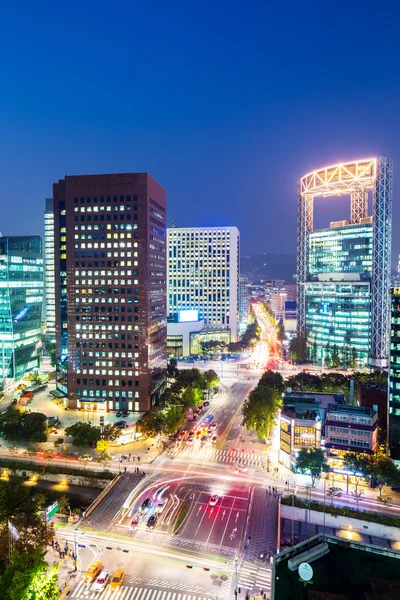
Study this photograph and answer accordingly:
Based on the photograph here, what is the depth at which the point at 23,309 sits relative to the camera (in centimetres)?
13250

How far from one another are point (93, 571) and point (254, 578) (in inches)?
701

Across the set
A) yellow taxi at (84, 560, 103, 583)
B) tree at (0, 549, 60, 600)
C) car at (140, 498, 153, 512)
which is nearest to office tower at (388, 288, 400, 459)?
car at (140, 498, 153, 512)

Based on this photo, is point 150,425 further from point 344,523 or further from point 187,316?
point 187,316

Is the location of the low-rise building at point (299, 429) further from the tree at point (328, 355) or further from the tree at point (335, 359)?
the tree at point (328, 355)

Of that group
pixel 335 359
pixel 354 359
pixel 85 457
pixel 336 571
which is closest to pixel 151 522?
pixel 85 457

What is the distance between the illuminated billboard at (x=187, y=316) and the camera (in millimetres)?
178875

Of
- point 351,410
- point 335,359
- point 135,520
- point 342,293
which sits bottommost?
point 135,520

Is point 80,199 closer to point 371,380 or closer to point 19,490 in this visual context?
point 19,490

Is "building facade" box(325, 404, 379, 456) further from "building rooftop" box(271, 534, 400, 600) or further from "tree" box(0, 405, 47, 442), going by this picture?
"tree" box(0, 405, 47, 442)

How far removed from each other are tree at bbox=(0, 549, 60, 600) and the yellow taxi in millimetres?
5786

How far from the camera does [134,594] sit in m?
44.3

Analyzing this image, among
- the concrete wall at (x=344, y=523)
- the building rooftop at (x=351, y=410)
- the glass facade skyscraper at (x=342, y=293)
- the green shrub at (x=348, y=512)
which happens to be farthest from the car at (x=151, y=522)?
the glass facade skyscraper at (x=342, y=293)

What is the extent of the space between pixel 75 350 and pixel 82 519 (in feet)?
172

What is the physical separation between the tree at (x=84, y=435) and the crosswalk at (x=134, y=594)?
3396 cm
